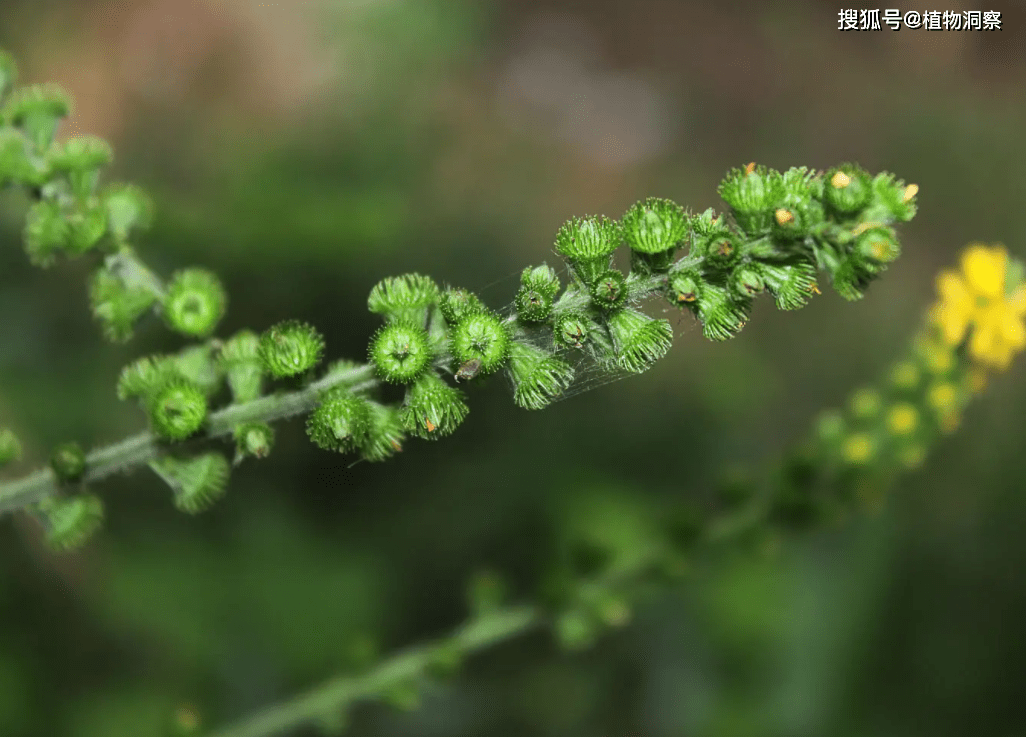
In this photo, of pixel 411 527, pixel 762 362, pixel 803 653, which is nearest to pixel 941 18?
pixel 762 362

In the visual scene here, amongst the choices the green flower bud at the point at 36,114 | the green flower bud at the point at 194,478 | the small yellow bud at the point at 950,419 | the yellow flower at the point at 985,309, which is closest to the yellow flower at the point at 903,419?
the small yellow bud at the point at 950,419

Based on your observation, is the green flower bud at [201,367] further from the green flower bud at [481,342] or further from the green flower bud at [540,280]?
the green flower bud at [540,280]

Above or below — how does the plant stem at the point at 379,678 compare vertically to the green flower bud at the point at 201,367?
below

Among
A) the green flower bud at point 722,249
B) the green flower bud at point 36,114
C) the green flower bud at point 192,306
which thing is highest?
the green flower bud at point 36,114

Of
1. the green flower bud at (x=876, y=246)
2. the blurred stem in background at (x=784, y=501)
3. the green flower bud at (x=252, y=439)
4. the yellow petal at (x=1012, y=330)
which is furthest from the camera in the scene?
the blurred stem in background at (x=784, y=501)

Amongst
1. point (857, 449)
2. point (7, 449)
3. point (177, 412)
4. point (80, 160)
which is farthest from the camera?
point (857, 449)

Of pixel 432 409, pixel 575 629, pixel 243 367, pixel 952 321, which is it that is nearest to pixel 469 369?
pixel 432 409

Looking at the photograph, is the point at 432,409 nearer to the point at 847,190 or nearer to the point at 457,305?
the point at 457,305

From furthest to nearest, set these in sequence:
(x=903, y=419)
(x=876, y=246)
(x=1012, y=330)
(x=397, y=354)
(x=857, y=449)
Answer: (x=903, y=419) → (x=857, y=449) → (x=1012, y=330) → (x=397, y=354) → (x=876, y=246)
